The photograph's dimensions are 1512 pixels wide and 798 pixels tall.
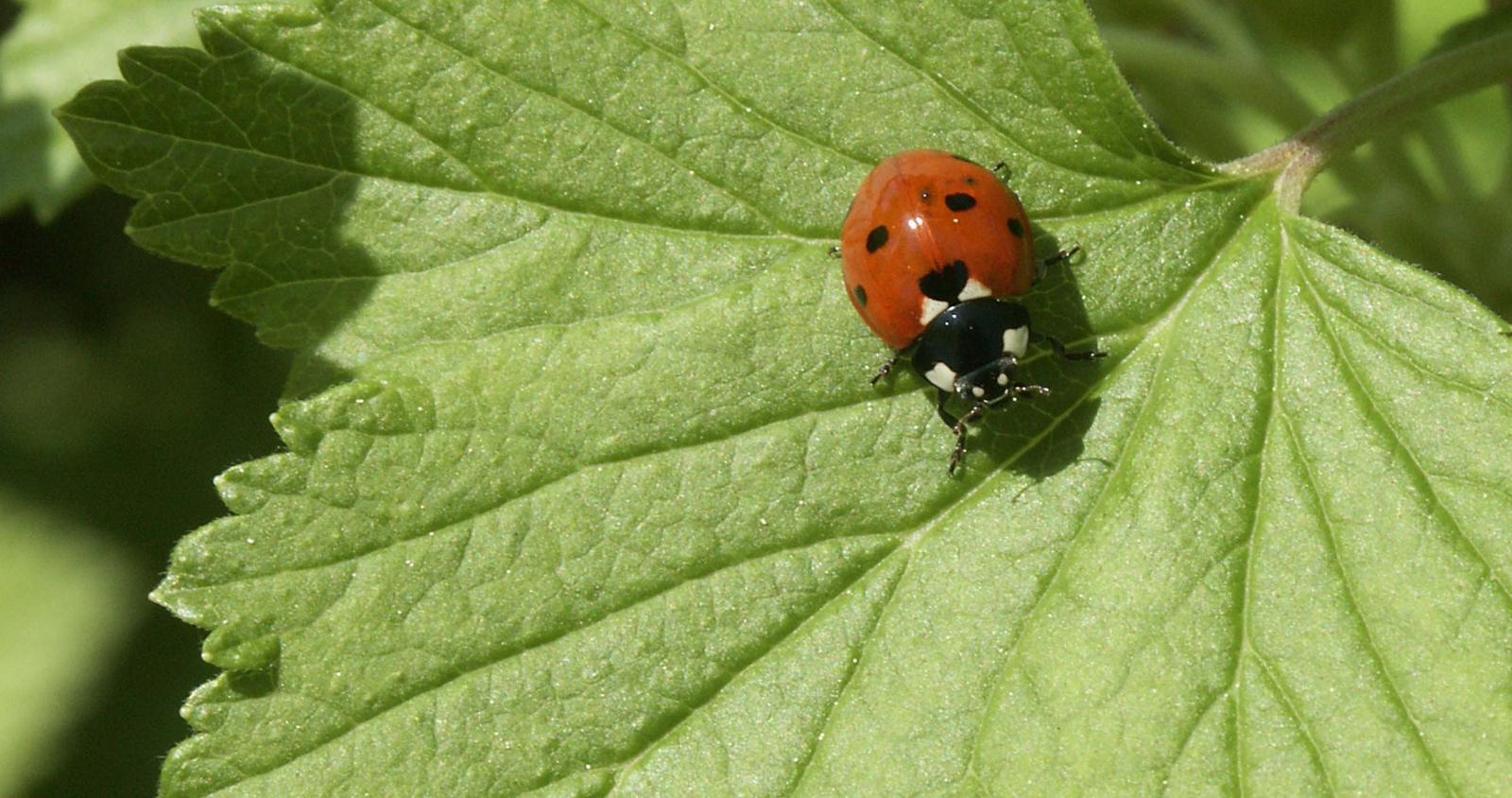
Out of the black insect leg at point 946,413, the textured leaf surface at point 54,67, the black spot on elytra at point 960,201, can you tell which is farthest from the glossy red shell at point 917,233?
the textured leaf surface at point 54,67

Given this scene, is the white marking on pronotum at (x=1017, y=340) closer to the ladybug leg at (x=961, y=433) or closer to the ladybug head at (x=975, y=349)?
the ladybug head at (x=975, y=349)

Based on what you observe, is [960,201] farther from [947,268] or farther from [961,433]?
[961,433]

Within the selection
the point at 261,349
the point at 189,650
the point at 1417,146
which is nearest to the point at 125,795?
the point at 189,650

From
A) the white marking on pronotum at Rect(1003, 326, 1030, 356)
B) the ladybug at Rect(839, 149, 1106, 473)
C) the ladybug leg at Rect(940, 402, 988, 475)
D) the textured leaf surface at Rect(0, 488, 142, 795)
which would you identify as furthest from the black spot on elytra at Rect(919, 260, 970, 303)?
the textured leaf surface at Rect(0, 488, 142, 795)

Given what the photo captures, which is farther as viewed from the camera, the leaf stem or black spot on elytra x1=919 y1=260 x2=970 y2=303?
black spot on elytra x1=919 y1=260 x2=970 y2=303

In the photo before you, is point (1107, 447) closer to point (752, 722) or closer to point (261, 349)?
point (752, 722)

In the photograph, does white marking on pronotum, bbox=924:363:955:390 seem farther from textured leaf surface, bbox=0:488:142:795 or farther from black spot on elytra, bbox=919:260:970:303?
textured leaf surface, bbox=0:488:142:795

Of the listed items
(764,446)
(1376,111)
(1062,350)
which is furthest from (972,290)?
(1376,111)
